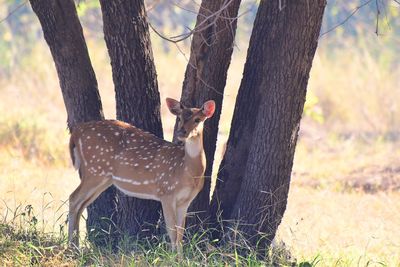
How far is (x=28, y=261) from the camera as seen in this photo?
670cm

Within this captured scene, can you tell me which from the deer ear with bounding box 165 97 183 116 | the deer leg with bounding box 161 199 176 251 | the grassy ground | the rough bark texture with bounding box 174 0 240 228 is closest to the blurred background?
the grassy ground

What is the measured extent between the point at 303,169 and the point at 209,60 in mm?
5886

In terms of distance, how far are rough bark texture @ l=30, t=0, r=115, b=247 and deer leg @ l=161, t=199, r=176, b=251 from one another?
616 millimetres

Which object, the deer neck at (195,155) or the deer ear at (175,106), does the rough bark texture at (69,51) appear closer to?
the deer ear at (175,106)

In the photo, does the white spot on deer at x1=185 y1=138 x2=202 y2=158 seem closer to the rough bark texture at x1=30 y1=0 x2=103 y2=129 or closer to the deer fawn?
the deer fawn

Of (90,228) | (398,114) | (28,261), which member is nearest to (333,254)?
(90,228)

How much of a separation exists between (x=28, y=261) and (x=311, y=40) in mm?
2681

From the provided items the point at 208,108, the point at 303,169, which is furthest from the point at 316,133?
the point at 208,108

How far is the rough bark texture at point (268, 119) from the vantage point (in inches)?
279

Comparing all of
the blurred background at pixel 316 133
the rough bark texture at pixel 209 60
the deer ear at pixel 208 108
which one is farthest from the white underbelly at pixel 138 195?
the deer ear at pixel 208 108

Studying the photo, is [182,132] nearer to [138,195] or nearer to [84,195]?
[138,195]

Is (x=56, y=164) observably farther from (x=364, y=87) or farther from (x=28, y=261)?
(x=364, y=87)

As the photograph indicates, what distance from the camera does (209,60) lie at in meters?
7.38

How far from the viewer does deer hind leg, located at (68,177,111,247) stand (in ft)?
25.5
